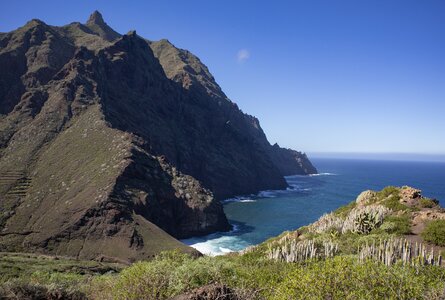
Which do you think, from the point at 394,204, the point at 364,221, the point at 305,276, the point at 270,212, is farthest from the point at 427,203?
the point at 270,212

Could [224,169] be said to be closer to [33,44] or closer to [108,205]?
[108,205]

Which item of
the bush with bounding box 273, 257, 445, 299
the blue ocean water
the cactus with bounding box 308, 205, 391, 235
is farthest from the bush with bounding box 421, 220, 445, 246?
the blue ocean water

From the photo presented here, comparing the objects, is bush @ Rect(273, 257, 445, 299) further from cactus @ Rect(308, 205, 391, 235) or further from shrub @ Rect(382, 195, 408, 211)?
shrub @ Rect(382, 195, 408, 211)

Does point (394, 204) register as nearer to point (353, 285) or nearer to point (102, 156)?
point (353, 285)

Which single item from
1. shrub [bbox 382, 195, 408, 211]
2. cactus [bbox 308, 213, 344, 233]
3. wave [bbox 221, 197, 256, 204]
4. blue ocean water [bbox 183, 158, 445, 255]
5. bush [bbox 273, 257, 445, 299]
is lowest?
blue ocean water [bbox 183, 158, 445, 255]

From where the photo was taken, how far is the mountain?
268ft

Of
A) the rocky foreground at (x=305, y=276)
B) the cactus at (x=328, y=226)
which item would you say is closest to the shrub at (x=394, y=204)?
the rocky foreground at (x=305, y=276)

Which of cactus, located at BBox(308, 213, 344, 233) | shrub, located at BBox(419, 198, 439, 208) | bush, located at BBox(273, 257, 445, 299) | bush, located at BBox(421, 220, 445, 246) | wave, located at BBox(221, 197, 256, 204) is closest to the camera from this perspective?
bush, located at BBox(273, 257, 445, 299)

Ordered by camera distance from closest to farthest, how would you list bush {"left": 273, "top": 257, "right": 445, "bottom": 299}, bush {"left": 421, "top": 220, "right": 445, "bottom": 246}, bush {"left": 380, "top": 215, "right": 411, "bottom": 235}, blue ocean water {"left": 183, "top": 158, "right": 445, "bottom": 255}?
bush {"left": 273, "top": 257, "right": 445, "bottom": 299} < bush {"left": 421, "top": 220, "right": 445, "bottom": 246} < bush {"left": 380, "top": 215, "right": 411, "bottom": 235} < blue ocean water {"left": 183, "top": 158, "right": 445, "bottom": 255}

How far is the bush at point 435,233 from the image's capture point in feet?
107

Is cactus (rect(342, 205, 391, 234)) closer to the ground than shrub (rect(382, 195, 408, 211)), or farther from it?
closer to the ground

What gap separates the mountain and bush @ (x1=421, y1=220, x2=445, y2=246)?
53400 mm

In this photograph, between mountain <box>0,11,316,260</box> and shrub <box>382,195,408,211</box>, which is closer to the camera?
shrub <box>382,195,408,211</box>

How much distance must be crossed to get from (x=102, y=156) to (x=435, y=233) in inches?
3554
